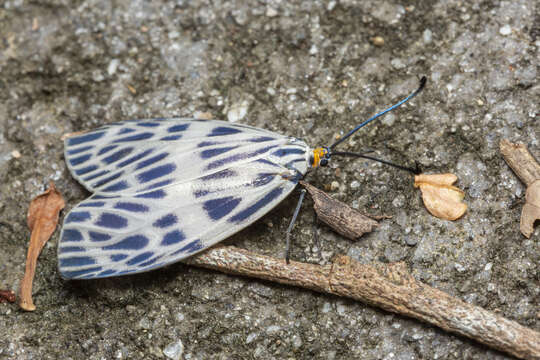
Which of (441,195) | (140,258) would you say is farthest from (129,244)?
(441,195)

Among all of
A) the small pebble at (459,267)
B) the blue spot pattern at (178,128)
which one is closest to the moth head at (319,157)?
the blue spot pattern at (178,128)

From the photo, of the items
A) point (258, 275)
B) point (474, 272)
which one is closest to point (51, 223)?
point (258, 275)

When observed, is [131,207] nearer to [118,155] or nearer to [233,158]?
[118,155]

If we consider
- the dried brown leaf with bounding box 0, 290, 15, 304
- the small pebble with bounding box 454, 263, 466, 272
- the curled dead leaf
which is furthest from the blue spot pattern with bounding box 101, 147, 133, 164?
the small pebble with bounding box 454, 263, 466, 272

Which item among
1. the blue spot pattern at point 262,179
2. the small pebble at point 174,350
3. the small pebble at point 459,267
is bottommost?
the small pebble at point 174,350

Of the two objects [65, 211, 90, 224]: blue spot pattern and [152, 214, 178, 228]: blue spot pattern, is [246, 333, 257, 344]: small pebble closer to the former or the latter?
[152, 214, 178, 228]: blue spot pattern

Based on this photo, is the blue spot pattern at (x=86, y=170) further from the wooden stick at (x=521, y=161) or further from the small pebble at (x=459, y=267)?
the wooden stick at (x=521, y=161)
